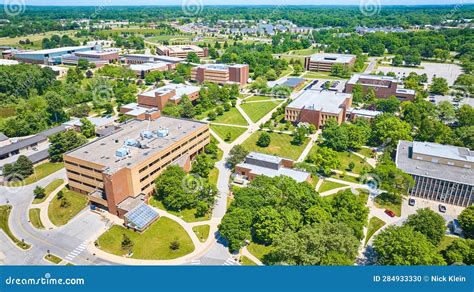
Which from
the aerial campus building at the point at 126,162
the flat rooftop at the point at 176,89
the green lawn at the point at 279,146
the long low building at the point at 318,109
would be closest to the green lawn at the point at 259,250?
the aerial campus building at the point at 126,162

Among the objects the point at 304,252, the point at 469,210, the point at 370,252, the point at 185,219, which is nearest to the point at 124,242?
the point at 185,219

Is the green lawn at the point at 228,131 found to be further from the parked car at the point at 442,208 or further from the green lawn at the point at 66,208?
the parked car at the point at 442,208

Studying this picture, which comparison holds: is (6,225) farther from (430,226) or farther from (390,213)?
(430,226)

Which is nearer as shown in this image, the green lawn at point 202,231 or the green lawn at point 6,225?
A: the green lawn at point 6,225

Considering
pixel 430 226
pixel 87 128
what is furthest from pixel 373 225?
pixel 87 128

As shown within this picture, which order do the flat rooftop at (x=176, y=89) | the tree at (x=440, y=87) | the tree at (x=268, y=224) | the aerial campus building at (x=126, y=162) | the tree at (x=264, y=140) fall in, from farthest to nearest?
the tree at (x=440, y=87), the flat rooftop at (x=176, y=89), the tree at (x=264, y=140), the aerial campus building at (x=126, y=162), the tree at (x=268, y=224)

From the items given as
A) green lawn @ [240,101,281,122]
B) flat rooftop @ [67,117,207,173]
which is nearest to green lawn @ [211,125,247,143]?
green lawn @ [240,101,281,122]

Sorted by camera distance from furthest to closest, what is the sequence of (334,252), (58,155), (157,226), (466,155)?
(58,155)
(466,155)
(157,226)
(334,252)

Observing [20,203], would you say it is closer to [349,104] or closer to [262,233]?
[262,233]
